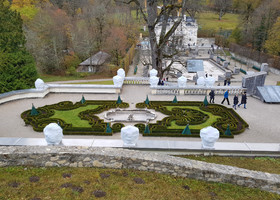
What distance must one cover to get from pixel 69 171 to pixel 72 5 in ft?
194

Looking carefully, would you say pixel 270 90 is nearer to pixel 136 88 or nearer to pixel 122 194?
pixel 136 88

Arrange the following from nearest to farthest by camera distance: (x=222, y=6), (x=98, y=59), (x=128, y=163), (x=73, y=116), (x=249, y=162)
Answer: (x=128, y=163) → (x=249, y=162) → (x=73, y=116) → (x=98, y=59) → (x=222, y=6)

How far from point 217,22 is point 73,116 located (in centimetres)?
7551

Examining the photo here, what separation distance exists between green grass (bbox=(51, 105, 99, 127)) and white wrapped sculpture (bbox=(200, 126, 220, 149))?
719 cm

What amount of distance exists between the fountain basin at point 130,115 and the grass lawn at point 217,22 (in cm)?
6191

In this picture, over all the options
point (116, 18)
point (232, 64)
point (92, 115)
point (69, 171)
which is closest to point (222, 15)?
point (232, 64)

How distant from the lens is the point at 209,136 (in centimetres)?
1150

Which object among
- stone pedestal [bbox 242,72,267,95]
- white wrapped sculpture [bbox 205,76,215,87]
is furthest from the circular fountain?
stone pedestal [bbox 242,72,267,95]

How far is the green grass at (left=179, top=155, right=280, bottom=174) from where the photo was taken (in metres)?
11.1

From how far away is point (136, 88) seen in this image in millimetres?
22125

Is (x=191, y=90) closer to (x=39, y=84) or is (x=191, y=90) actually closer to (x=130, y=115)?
(x=130, y=115)

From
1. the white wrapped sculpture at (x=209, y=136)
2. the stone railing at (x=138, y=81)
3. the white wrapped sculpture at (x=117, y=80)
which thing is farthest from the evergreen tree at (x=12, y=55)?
the white wrapped sculpture at (x=209, y=136)

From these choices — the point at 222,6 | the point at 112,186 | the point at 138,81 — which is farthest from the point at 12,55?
the point at 222,6

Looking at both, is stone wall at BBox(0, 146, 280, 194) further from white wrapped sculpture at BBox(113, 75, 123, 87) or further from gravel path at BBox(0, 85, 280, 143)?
white wrapped sculpture at BBox(113, 75, 123, 87)
